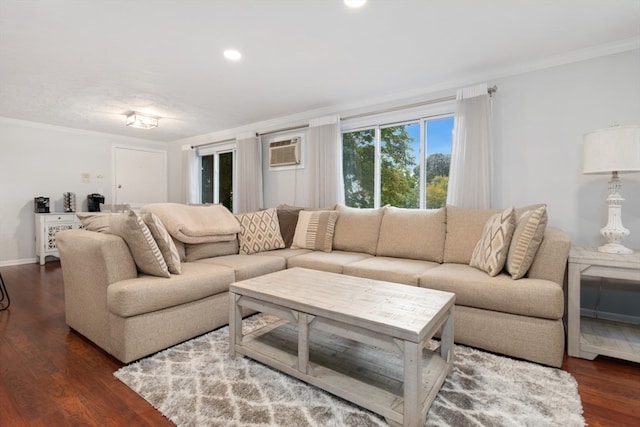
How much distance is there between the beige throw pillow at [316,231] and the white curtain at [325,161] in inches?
24.8

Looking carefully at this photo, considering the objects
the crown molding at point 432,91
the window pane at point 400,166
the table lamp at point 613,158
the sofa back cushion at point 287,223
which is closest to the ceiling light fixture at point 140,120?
the crown molding at point 432,91

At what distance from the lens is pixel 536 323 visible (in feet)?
5.96

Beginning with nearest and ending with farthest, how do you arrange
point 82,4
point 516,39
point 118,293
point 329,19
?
point 118,293, point 82,4, point 329,19, point 516,39

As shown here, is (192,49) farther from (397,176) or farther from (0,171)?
(0,171)

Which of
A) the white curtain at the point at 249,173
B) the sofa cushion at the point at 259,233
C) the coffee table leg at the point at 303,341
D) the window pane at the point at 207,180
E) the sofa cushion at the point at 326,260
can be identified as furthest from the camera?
the window pane at the point at 207,180

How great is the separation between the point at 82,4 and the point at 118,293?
1.81 m

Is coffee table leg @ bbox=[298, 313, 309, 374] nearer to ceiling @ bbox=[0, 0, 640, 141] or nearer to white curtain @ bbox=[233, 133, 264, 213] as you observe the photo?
ceiling @ bbox=[0, 0, 640, 141]

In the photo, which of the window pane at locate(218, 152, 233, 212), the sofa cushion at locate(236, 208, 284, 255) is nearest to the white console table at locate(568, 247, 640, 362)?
the sofa cushion at locate(236, 208, 284, 255)

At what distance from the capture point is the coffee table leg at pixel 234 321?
186 cm

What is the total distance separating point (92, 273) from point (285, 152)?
299 cm

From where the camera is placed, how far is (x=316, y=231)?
10.7 feet

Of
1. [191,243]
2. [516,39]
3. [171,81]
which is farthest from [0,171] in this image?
[516,39]

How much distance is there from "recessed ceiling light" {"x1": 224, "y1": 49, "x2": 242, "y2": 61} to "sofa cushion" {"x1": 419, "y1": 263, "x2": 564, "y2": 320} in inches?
91.4

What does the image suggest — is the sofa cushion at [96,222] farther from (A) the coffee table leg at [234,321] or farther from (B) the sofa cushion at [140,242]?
(A) the coffee table leg at [234,321]
